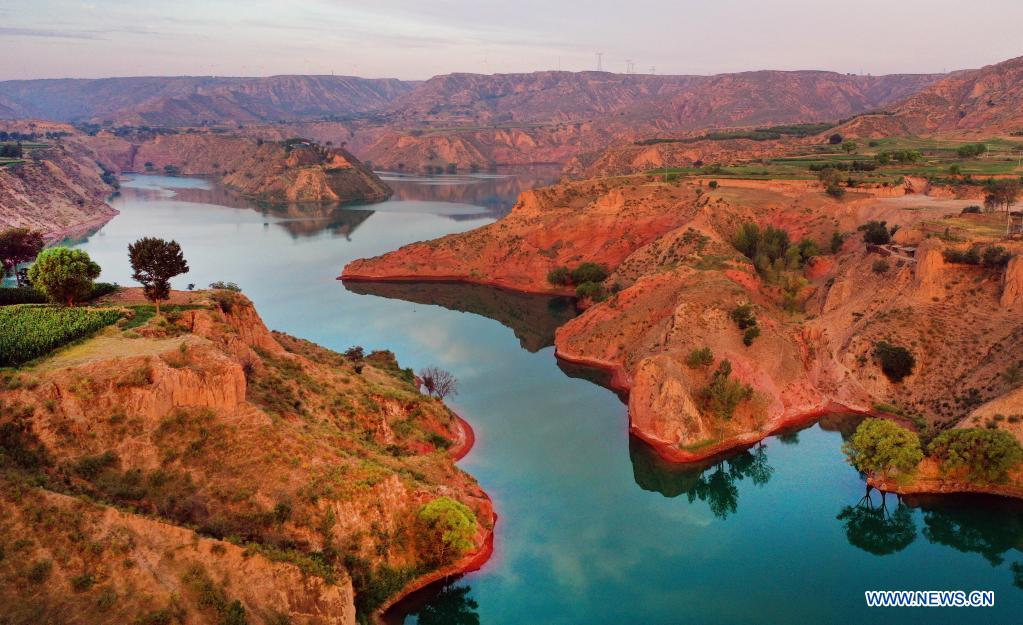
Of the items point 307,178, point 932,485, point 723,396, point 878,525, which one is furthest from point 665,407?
point 307,178

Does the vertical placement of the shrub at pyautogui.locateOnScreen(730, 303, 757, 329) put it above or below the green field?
below

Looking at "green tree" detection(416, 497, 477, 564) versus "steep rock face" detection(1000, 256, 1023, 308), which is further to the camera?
"steep rock face" detection(1000, 256, 1023, 308)

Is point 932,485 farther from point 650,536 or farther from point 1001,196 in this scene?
point 1001,196

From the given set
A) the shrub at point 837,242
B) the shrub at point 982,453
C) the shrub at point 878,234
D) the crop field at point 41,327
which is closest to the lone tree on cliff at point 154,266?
the crop field at point 41,327

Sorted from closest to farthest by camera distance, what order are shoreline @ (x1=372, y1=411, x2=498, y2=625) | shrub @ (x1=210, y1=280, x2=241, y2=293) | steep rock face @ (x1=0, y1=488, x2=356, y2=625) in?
steep rock face @ (x1=0, y1=488, x2=356, y2=625)
shoreline @ (x1=372, y1=411, x2=498, y2=625)
shrub @ (x1=210, y1=280, x2=241, y2=293)

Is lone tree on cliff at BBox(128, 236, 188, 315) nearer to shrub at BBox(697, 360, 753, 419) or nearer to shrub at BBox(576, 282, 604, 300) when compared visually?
shrub at BBox(697, 360, 753, 419)

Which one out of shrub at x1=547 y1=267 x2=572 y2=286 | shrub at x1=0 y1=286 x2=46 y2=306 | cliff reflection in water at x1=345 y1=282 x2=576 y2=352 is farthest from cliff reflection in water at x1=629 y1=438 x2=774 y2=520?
shrub at x1=547 y1=267 x2=572 y2=286
